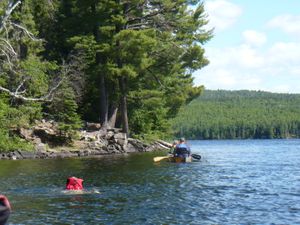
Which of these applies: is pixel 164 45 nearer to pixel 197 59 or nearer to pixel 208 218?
pixel 197 59

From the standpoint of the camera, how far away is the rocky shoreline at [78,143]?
134ft

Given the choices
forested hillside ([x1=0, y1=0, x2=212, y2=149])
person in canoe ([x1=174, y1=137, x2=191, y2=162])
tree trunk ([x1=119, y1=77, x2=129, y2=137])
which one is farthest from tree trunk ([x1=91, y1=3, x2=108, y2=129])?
person in canoe ([x1=174, y1=137, x2=191, y2=162])

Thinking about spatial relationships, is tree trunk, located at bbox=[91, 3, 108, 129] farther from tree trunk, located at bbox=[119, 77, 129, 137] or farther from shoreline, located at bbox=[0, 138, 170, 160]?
shoreline, located at bbox=[0, 138, 170, 160]

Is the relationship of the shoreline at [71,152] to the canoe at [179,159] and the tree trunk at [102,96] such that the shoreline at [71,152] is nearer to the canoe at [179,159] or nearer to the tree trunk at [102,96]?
the tree trunk at [102,96]

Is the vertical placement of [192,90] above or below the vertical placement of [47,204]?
above

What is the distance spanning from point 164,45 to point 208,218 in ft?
107

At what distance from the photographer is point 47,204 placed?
61.1ft

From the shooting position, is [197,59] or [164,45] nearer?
[164,45]

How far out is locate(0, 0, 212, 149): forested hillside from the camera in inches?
1682

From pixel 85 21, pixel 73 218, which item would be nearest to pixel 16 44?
pixel 85 21

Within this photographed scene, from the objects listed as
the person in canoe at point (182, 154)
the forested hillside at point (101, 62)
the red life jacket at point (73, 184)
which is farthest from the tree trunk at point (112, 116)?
the red life jacket at point (73, 184)

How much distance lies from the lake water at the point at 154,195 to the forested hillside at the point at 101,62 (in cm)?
1238

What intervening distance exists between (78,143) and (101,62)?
24.9ft

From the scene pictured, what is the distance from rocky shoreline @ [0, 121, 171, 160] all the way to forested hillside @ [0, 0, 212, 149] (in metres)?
0.87
